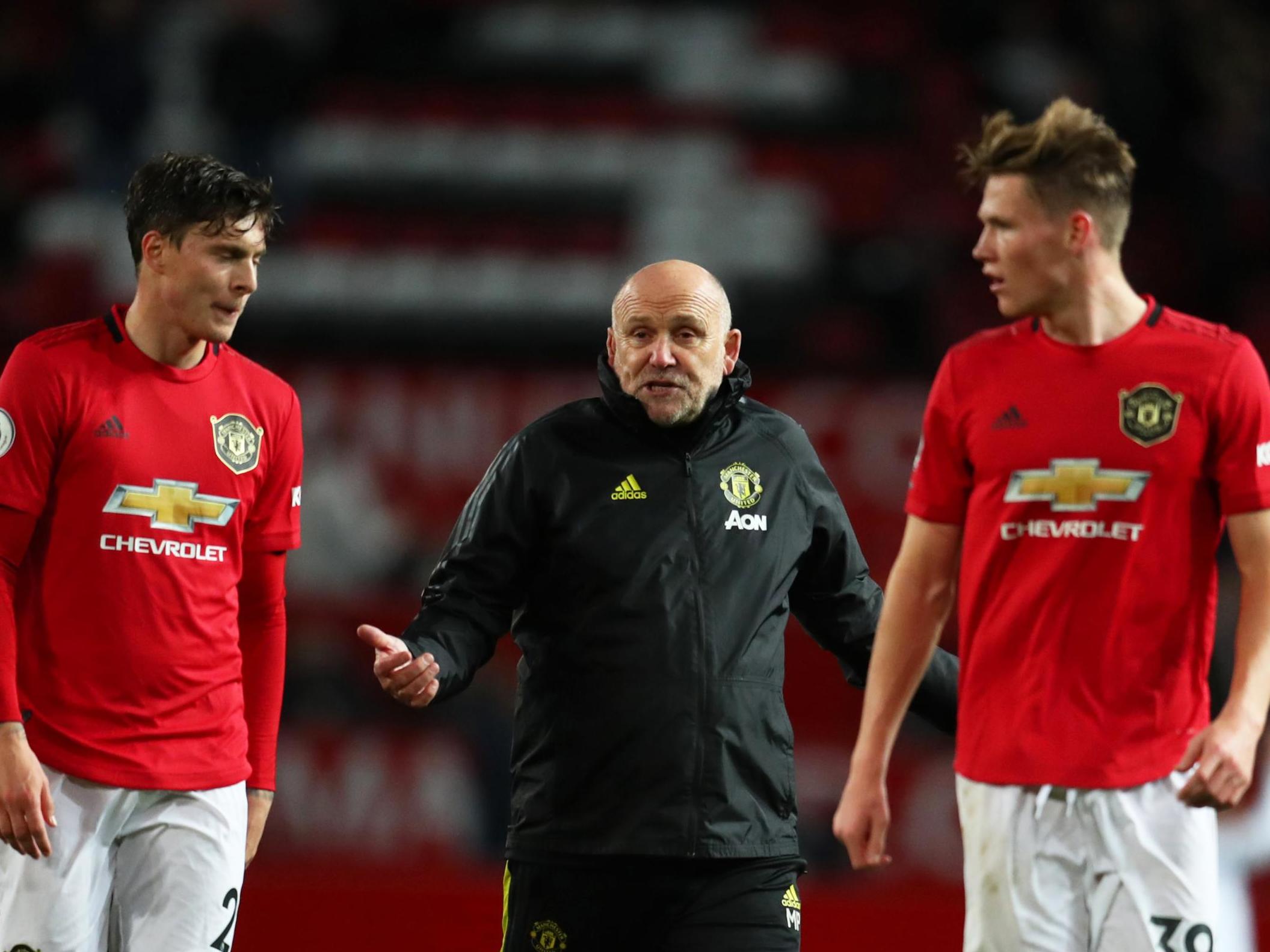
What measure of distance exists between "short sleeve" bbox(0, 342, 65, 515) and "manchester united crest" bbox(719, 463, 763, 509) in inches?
55.7

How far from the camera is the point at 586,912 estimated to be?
3.72 metres

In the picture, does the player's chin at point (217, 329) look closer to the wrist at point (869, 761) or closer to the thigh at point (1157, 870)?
the wrist at point (869, 761)

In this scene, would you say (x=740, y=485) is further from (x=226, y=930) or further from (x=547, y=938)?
(x=226, y=930)

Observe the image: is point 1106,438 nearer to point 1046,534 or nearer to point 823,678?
point 1046,534

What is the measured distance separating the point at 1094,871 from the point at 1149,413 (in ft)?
2.70

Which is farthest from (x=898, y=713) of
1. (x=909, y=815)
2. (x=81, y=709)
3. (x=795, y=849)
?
(x=909, y=815)

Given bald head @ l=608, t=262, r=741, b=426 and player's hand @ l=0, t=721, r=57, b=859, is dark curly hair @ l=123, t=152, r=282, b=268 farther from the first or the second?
player's hand @ l=0, t=721, r=57, b=859

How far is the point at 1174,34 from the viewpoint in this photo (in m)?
13.1

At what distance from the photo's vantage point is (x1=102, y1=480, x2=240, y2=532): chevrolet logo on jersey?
12.0 feet

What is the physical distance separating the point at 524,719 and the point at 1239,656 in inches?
60.3

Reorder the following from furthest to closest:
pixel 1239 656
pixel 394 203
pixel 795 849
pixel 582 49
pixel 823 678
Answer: pixel 582 49, pixel 394 203, pixel 823 678, pixel 795 849, pixel 1239 656

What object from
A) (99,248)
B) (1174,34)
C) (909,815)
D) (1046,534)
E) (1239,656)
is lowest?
(909,815)

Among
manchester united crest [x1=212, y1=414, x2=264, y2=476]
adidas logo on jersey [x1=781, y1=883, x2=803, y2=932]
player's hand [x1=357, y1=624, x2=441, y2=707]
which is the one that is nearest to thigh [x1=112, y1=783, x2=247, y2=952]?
player's hand [x1=357, y1=624, x2=441, y2=707]

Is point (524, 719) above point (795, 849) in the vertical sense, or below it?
above
